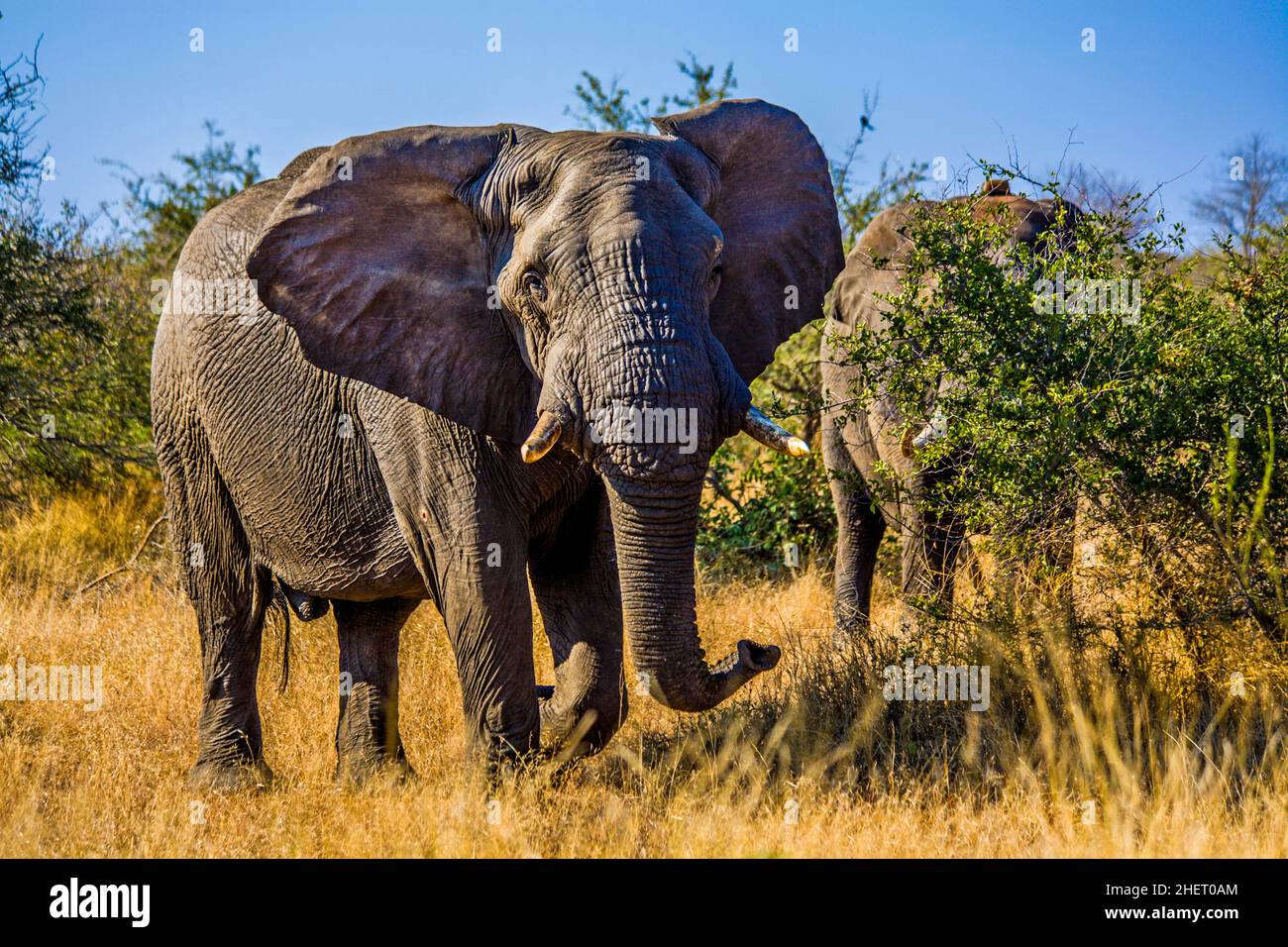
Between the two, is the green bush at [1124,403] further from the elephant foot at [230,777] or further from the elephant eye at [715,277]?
the elephant foot at [230,777]

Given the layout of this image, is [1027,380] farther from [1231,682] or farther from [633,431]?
[633,431]

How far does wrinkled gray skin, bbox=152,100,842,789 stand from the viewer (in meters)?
4.88

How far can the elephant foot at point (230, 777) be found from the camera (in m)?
6.77

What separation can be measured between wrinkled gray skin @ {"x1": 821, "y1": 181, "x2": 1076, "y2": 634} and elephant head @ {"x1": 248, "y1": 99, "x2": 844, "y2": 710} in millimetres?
2282

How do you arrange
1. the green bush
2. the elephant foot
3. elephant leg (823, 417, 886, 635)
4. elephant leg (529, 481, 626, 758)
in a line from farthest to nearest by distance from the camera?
elephant leg (823, 417, 886, 635), the elephant foot, the green bush, elephant leg (529, 481, 626, 758)

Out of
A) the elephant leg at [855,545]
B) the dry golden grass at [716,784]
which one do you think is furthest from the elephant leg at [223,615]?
the elephant leg at [855,545]

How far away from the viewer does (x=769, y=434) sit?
15.9 ft
